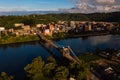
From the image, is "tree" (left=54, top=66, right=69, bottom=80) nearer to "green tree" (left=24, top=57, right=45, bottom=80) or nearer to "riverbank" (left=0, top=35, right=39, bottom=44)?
"green tree" (left=24, top=57, right=45, bottom=80)

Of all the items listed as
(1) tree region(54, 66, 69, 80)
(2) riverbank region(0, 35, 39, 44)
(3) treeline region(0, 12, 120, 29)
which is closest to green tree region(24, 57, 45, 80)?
(1) tree region(54, 66, 69, 80)

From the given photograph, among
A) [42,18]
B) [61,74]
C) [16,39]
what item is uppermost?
[61,74]

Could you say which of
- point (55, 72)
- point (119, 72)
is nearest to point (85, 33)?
point (119, 72)

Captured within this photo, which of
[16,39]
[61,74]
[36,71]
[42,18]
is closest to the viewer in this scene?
[61,74]

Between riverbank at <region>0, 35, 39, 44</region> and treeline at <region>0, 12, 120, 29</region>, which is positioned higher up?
treeline at <region>0, 12, 120, 29</region>

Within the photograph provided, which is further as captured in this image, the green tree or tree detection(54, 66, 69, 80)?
the green tree

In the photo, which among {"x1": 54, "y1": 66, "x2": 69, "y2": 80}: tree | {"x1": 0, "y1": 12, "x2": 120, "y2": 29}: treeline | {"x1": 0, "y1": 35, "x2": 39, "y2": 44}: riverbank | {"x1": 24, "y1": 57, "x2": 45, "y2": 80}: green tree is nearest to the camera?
{"x1": 54, "y1": 66, "x2": 69, "y2": 80}: tree

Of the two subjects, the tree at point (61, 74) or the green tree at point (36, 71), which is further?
the green tree at point (36, 71)

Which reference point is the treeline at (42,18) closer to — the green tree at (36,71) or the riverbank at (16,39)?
the riverbank at (16,39)

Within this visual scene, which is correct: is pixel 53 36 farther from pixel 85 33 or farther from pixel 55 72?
pixel 55 72

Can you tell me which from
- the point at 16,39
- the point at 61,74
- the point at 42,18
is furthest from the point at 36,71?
the point at 42,18

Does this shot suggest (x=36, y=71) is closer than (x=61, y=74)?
No

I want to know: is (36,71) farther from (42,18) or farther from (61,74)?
(42,18)

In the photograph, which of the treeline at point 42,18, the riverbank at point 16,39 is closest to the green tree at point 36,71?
the riverbank at point 16,39
